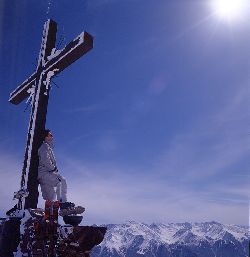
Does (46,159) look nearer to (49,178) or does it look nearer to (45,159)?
(45,159)

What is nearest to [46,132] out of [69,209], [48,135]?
[48,135]

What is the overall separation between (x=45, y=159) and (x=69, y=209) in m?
1.35

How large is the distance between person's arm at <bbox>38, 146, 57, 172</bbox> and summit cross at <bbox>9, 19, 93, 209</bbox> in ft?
0.50

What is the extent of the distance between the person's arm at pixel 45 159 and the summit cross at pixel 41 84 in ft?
0.50

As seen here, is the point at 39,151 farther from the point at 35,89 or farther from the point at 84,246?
the point at 84,246

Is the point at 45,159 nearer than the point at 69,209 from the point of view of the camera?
No

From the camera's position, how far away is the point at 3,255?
17.5 feet

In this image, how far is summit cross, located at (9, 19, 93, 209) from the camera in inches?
250

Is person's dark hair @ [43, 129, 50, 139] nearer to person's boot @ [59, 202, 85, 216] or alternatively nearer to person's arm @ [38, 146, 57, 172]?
person's arm @ [38, 146, 57, 172]

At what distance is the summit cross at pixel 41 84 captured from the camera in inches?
250

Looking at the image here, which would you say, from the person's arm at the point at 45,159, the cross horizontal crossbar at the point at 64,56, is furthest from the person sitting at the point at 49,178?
the cross horizontal crossbar at the point at 64,56

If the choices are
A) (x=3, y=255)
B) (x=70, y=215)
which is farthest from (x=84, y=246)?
(x=3, y=255)

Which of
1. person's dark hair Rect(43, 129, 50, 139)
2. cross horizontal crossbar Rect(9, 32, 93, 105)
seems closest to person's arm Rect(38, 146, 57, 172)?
person's dark hair Rect(43, 129, 50, 139)

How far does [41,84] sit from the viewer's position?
738 cm
